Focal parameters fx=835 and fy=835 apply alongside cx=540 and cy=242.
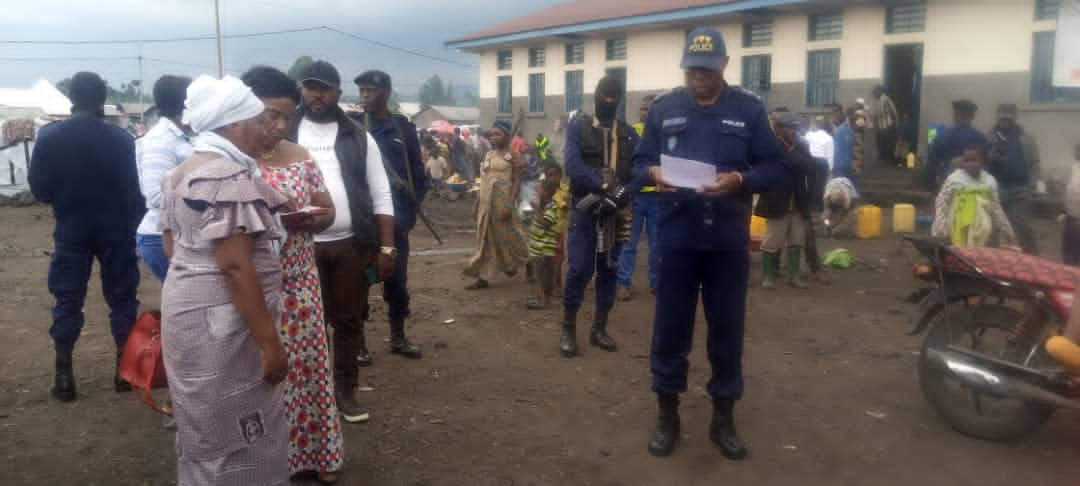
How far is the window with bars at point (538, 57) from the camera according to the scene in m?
24.3

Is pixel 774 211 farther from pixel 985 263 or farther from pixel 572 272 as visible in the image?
pixel 985 263

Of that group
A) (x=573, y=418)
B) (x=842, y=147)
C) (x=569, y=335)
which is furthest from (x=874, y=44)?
(x=573, y=418)

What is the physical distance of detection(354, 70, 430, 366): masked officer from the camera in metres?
5.27

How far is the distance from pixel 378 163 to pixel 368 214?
29cm

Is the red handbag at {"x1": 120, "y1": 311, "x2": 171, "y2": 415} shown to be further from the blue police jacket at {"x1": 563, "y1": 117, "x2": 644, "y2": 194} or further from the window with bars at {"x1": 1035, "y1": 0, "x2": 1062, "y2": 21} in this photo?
Answer: the window with bars at {"x1": 1035, "y1": 0, "x2": 1062, "y2": 21}

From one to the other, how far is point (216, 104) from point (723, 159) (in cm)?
222

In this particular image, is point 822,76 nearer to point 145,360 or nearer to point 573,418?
point 573,418

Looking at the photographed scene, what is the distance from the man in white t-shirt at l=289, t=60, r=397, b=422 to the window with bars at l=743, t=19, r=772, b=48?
1569cm

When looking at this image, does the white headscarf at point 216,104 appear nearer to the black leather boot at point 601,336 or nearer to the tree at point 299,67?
the tree at point 299,67

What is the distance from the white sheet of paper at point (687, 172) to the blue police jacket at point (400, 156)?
7.01ft

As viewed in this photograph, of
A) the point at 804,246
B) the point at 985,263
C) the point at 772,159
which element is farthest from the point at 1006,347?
the point at 804,246

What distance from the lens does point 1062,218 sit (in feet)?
22.2

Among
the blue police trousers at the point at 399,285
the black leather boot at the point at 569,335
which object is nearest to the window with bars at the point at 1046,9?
the black leather boot at the point at 569,335

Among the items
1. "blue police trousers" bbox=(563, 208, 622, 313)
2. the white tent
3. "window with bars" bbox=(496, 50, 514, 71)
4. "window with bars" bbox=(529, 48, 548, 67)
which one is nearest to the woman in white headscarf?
"blue police trousers" bbox=(563, 208, 622, 313)
